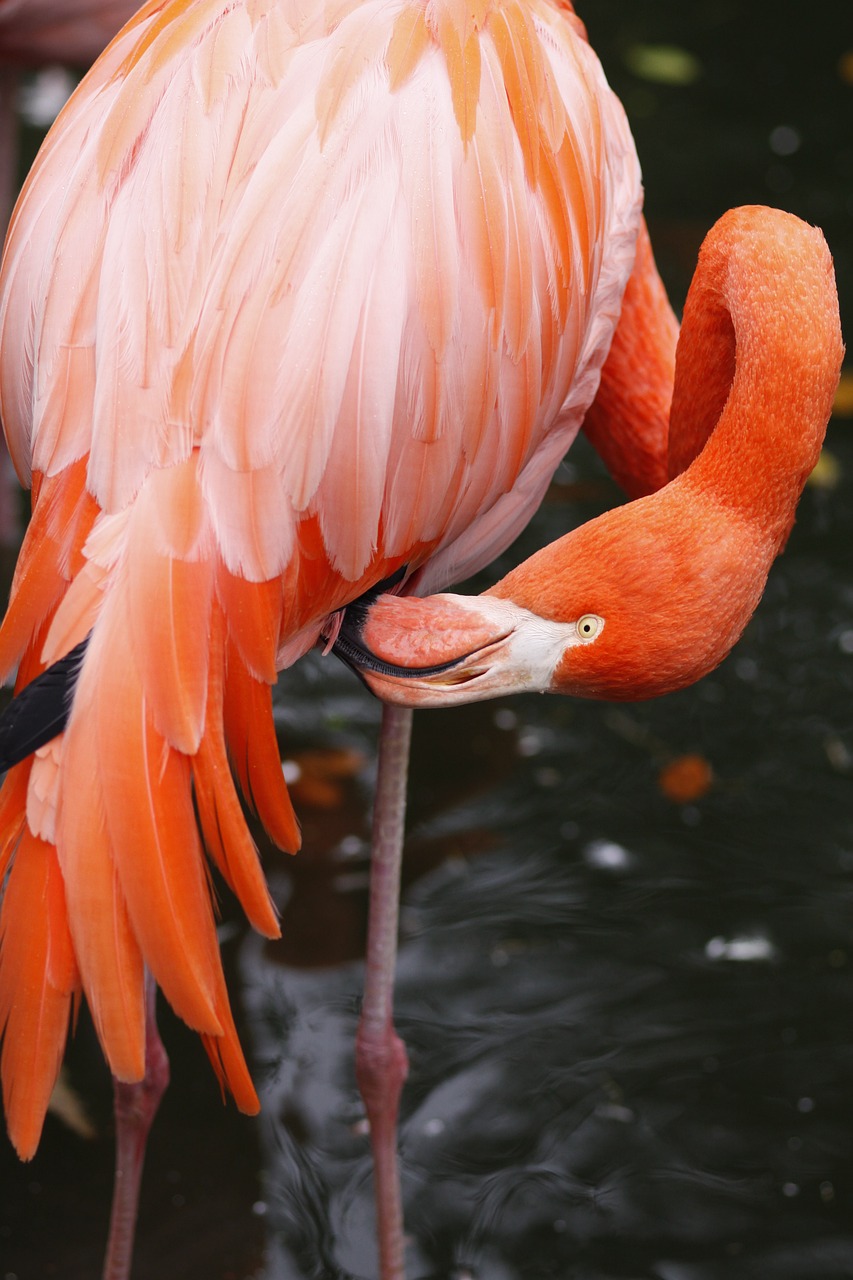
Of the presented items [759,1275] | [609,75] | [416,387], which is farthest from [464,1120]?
[609,75]

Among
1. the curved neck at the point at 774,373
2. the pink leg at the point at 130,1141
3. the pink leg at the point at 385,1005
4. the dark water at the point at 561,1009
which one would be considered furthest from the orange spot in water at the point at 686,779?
the curved neck at the point at 774,373

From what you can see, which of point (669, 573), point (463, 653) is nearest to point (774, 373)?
point (669, 573)

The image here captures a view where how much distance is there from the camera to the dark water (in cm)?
251

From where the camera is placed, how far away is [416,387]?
74.1 inches

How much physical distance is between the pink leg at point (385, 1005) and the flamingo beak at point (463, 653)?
54 cm

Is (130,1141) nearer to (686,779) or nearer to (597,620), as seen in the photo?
(597,620)

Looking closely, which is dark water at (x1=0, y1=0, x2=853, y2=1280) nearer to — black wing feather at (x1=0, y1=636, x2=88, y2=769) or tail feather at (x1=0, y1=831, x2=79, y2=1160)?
tail feather at (x1=0, y1=831, x2=79, y2=1160)

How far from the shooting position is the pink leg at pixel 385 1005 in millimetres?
2424

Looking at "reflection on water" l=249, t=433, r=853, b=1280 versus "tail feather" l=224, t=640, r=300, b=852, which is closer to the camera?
"tail feather" l=224, t=640, r=300, b=852

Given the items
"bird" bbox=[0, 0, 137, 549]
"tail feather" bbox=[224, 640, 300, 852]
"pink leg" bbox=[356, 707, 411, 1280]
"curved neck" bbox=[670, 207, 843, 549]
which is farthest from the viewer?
"bird" bbox=[0, 0, 137, 549]

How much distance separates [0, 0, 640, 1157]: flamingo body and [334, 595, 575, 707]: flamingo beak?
10 centimetres

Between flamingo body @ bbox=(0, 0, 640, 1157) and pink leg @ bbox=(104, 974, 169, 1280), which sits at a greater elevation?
flamingo body @ bbox=(0, 0, 640, 1157)

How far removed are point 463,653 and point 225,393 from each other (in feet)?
1.29

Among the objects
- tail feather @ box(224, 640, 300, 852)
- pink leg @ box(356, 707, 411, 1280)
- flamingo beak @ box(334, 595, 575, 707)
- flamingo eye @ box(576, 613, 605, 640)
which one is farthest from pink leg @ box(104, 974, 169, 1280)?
flamingo eye @ box(576, 613, 605, 640)
